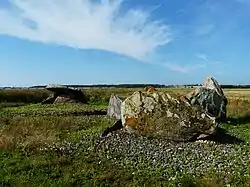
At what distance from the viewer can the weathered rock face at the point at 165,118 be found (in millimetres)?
21344

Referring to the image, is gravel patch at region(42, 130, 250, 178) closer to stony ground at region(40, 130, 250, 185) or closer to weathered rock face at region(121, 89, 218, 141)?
stony ground at region(40, 130, 250, 185)

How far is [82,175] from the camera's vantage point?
14820 mm

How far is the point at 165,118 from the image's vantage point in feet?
72.0

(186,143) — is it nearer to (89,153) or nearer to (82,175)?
(89,153)

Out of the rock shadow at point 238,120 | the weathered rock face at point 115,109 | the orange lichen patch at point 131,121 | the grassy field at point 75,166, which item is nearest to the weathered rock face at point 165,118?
the orange lichen patch at point 131,121

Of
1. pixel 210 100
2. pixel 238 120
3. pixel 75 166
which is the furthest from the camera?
pixel 210 100

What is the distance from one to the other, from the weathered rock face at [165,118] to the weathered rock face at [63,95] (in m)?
21.6

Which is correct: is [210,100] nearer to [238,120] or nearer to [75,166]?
[238,120]

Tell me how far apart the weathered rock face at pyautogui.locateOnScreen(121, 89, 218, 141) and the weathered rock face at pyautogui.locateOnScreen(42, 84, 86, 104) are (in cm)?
2162

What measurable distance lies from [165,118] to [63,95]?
81.5ft

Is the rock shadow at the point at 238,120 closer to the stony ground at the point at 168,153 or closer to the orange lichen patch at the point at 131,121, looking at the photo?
the stony ground at the point at 168,153

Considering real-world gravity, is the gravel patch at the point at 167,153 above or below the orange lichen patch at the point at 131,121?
below

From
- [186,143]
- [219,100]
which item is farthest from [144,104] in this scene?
[219,100]

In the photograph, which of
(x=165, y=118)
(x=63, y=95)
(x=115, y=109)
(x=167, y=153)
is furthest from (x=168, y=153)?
(x=63, y=95)
